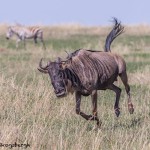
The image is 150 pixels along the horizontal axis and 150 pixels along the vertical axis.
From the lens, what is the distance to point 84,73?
877 centimetres

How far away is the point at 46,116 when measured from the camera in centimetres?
899

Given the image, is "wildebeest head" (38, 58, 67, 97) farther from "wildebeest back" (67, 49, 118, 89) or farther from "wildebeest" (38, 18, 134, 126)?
"wildebeest back" (67, 49, 118, 89)

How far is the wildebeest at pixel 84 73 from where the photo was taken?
26.6 ft

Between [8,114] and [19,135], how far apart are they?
1.91 metres

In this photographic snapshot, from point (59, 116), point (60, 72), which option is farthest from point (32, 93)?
point (60, 72)

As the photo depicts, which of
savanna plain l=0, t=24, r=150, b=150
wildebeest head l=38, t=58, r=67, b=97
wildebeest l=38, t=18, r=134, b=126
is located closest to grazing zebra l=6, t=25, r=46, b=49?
savanna plain l=0, t=24, r=150, b=150

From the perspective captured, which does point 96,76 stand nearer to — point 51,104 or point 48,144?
point 51,104

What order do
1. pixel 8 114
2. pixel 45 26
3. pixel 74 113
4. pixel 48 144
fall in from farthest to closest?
pixel 45 26, pixel 74 113, pixel 8 114, pixel 48 144

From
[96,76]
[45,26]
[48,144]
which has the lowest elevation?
[48,144]

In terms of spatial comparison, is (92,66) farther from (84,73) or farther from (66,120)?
(66,120)

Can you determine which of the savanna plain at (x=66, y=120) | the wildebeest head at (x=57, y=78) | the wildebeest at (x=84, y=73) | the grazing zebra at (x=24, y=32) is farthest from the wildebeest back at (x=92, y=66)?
the grazing zebra at (x=24, y=32)

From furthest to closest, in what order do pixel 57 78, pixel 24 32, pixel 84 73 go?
pixel 24 32 < pixel 84 73 < pixel 57 78

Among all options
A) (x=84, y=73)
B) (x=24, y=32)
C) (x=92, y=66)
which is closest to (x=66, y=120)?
→ (x=84, y=73)

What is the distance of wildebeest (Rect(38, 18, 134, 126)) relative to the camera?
8.11 meters
